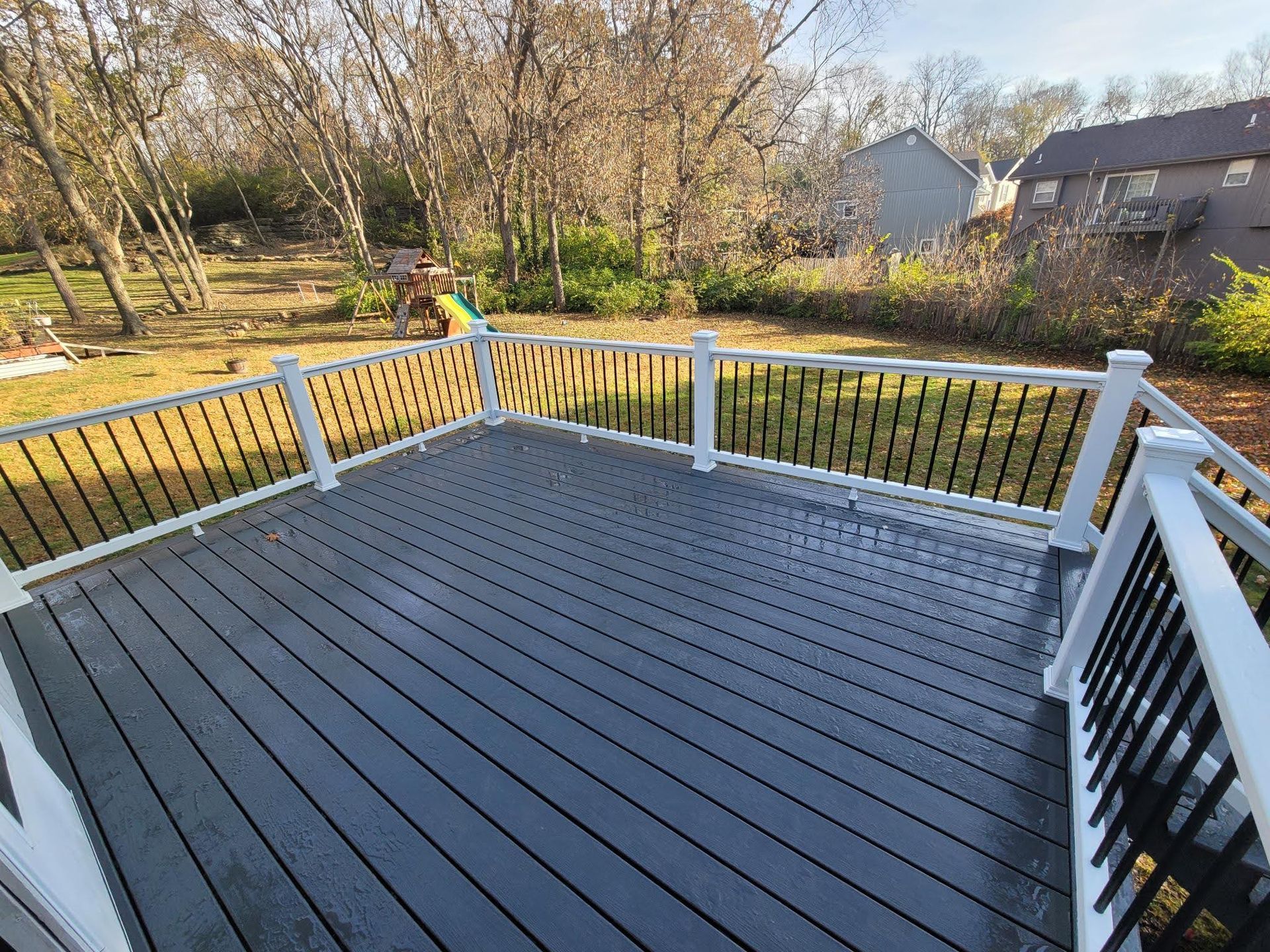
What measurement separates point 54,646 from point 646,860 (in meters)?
2.74

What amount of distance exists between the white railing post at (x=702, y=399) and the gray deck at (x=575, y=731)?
626 mm

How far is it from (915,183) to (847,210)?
400cm

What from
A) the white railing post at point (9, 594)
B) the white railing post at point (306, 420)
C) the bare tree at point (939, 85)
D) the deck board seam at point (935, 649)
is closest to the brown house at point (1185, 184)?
the deck board seam at point (935, 649)

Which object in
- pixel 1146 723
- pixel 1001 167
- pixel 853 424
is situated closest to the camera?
pixel 1146 723

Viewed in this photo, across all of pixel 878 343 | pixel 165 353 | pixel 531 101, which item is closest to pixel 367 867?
pixel 878 343

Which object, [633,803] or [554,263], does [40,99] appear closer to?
[554,263]

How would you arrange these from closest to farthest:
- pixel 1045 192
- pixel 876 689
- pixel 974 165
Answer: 1. pixel 876 689
2. pixel 1045 192
3. pixel 974 165

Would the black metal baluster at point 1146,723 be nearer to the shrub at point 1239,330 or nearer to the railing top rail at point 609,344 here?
the railing top rail at point 609,344

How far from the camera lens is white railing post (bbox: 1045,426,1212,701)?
128 cm

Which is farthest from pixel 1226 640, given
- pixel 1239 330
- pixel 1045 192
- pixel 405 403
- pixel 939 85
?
pixel 939 85

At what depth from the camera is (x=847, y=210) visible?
58.8 ft

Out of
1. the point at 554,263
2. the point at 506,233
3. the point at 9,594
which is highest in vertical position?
the point at 506,233

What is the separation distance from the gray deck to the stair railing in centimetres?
12

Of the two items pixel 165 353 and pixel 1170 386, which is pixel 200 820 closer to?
pixel 1170 386
